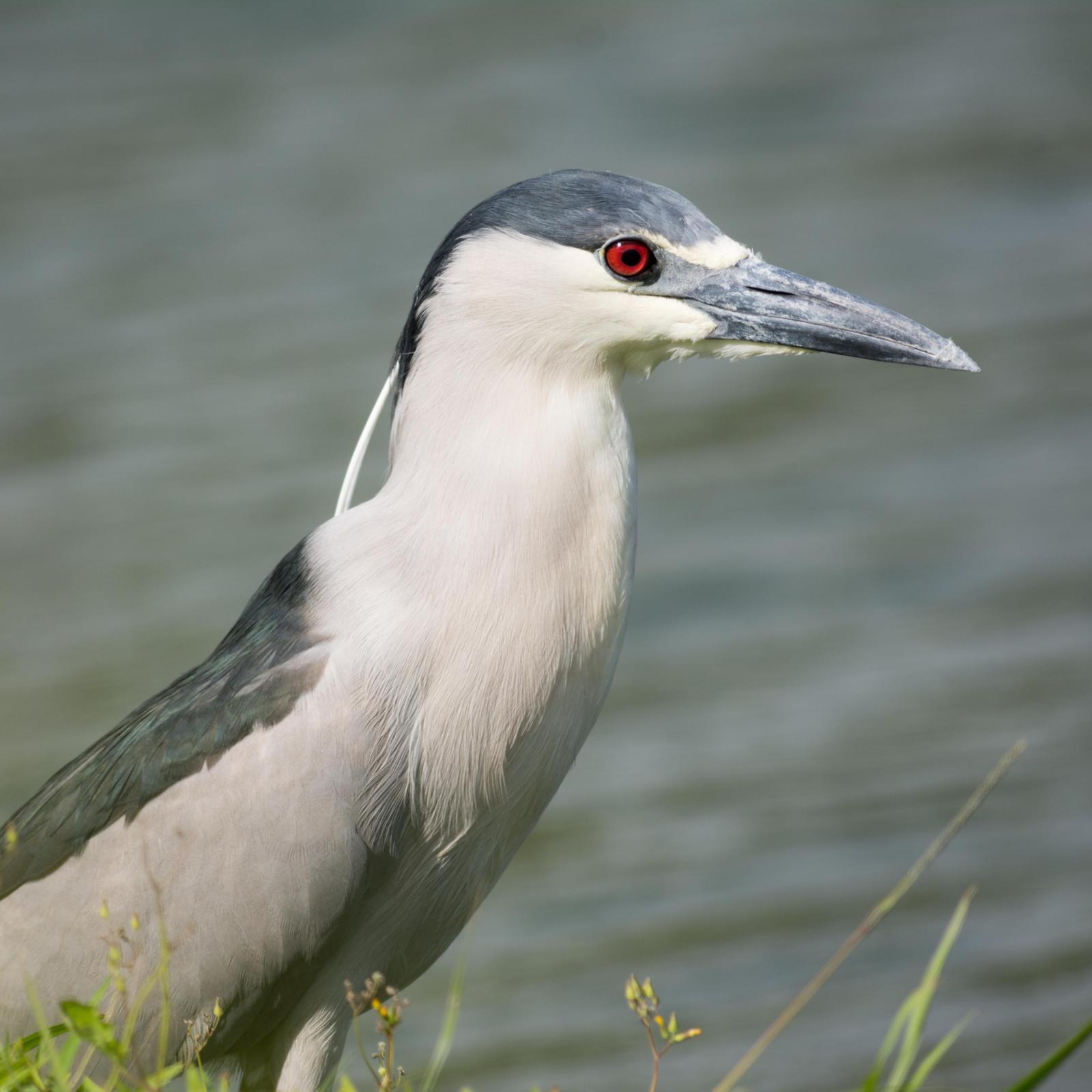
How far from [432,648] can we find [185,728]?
1.80ft

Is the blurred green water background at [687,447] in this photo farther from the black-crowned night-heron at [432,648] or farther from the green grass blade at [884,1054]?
the green grass blade at [884,1054]

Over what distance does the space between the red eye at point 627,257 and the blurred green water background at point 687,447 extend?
3.63 meters

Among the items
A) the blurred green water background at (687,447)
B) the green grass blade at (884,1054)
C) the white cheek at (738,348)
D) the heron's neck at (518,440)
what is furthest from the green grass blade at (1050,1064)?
the blurred green water background at (687,447)

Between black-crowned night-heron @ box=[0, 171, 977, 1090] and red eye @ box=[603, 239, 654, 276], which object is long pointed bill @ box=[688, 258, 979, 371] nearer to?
black-crowned night-heron @ box=[0, 171, 977, 1090]

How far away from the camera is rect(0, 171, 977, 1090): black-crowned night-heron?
11.0ft

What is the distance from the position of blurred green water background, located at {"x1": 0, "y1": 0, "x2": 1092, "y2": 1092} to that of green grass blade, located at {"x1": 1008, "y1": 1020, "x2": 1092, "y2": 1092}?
12.5ft

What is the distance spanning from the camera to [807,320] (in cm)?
348

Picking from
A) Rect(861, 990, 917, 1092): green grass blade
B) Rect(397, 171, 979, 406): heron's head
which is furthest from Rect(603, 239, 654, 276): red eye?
Rect(861, 990, 917, 1092): green grass blade

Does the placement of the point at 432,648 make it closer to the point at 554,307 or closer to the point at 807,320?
the point at 554,307

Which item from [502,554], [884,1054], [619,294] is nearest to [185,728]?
[502,554]

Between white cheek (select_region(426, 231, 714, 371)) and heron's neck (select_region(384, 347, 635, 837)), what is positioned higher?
white cheek (select_region(426, 231, 714, 371))

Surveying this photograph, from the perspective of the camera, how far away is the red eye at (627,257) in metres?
3.38

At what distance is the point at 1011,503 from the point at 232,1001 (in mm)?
6904

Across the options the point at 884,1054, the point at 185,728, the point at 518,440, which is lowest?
the point at 884,1054
